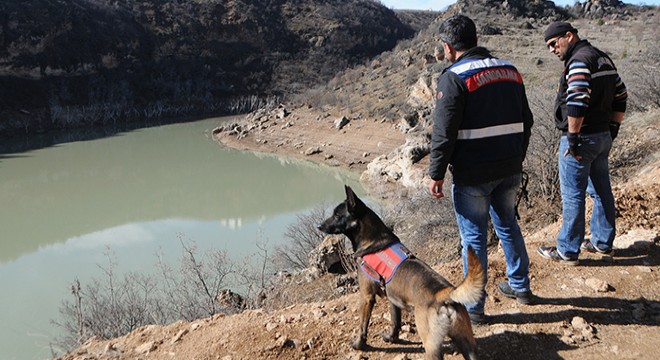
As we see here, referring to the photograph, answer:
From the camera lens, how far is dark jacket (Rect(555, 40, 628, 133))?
325 centimetres

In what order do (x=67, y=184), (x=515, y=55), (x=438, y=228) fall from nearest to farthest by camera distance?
(x=438, y=228), (x=67, y=184), (x=515, y=55)

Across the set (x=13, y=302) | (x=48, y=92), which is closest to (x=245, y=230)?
(x=13, y=302)

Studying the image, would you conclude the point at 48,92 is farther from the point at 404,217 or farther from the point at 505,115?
the point at 505,115

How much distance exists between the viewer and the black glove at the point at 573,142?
336cm

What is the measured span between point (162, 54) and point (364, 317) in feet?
169

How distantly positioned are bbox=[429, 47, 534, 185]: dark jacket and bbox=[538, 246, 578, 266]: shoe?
1.44 metres

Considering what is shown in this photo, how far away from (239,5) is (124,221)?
47437mm

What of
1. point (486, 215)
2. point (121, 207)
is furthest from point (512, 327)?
point (121, 207)

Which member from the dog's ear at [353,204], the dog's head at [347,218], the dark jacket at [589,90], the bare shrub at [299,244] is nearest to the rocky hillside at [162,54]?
the bare shrub at [299,244]

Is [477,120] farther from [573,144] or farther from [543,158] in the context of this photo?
[543,158]

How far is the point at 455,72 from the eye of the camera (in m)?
2.74

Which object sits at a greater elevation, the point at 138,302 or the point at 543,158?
the point at 543,158

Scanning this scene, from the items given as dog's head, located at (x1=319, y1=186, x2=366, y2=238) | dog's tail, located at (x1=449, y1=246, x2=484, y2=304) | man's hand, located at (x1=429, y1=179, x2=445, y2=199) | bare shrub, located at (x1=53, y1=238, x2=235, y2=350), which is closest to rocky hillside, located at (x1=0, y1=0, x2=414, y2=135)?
bare shrub, located at (x1=53, y1=238, x2=235, y2=350)

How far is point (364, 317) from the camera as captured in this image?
307cm
